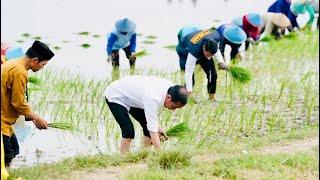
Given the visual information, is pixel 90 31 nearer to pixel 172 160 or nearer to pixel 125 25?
pixel 125 25

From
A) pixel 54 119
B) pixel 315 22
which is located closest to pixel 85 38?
pixel 315 22

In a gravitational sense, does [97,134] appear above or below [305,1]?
below

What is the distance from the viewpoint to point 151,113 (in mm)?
4406

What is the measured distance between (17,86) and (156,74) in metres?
4.53

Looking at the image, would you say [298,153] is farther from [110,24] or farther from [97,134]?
→ [110,24]

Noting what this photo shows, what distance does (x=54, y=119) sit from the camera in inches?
244

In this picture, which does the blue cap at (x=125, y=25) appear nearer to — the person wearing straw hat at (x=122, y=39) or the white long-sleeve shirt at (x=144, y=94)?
the person wearing straw hat at (x=122, y=39)

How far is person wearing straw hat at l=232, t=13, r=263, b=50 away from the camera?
9.32 meters

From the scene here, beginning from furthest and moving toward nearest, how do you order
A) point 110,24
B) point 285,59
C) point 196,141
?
point 110,24
point 285,59
point 196,141

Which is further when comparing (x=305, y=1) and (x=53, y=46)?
(x=305, y=1)

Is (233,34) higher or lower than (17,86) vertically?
lower

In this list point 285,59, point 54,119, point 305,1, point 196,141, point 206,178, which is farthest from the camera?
point 305,1

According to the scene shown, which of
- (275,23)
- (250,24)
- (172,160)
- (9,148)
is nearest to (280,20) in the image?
(275,23)

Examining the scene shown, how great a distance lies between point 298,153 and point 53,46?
20.7ft
